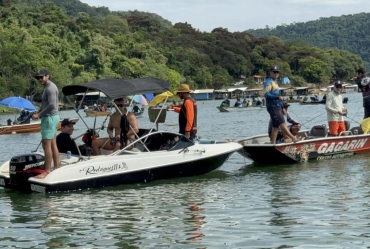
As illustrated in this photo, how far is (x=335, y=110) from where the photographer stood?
59.9ft

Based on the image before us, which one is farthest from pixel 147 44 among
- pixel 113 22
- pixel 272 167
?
pixel 272 167

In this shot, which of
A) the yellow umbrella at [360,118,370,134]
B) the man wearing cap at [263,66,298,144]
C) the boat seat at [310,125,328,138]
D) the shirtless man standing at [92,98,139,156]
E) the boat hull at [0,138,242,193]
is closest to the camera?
the boat hull at [0,138,242,193]

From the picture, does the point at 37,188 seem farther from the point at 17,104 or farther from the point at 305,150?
the point at 17,104

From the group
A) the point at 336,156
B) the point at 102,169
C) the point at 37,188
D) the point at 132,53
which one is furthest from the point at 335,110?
the point at 132,53

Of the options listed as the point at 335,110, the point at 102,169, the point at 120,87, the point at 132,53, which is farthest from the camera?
the point at 132,53

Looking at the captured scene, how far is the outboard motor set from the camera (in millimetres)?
13602

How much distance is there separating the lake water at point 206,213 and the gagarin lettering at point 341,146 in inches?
69.0

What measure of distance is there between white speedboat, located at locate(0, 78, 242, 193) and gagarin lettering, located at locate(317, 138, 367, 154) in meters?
2.60

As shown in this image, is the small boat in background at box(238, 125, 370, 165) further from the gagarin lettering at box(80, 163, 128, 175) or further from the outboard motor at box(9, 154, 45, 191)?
the outboard motor at box(9, 154, 45, 191)

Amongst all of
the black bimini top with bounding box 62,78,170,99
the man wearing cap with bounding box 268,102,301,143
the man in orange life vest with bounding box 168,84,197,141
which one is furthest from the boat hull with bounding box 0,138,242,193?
the man wearing cap with bounding box 268,102,301,143

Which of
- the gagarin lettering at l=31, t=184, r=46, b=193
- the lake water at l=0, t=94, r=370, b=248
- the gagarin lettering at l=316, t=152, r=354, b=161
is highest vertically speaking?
the gagarin lettering at l=31, t=184, r=46, b=193

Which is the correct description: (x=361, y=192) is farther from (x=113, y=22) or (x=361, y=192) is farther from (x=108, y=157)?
(x=113, y=22)

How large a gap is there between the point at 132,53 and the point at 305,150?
109779 mm

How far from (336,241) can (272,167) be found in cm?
757
